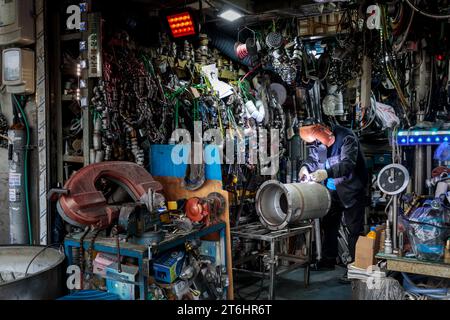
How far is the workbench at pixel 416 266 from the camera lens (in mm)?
2826

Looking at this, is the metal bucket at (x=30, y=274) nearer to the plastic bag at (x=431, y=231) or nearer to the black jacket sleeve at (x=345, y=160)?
the plastic bag at (x=431, y=231)

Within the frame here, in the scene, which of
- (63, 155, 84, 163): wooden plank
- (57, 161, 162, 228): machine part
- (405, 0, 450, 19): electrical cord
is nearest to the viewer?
(57, 161, 162, 228): machine part

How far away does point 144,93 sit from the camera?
13.6 feet

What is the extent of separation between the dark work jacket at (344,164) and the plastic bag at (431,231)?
1.93 metres

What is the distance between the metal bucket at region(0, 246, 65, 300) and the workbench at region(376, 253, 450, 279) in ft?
7.28

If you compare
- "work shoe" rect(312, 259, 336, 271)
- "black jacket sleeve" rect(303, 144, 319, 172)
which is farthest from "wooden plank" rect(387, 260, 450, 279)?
"work shoe" rect(312, 259, 336, 271)

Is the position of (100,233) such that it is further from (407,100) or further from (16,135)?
(407,100)

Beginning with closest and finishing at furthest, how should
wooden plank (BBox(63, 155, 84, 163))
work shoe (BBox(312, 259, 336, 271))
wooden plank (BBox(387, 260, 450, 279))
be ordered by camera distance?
wooden plank (BBox(387, 260, 450, 279)), wooden plank (BBox(63, 155, 84, 163)), work shoe (BBox(312, 259, 336, 271))

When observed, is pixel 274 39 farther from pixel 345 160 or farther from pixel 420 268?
pixel 420 268

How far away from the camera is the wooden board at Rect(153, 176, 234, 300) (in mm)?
3688

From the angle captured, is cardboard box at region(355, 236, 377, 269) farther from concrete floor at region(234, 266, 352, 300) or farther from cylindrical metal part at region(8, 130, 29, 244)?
cylindrical metal part at region(8, 130, 29, 244)

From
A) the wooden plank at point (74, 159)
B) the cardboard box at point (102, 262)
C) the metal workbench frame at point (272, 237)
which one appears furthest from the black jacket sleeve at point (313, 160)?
the cardboard box at point (102, 262)

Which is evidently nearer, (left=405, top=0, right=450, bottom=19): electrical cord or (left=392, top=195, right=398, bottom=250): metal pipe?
(left=392, top=195, right=398, bottom=250): metal pipe

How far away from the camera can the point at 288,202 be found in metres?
4.07
